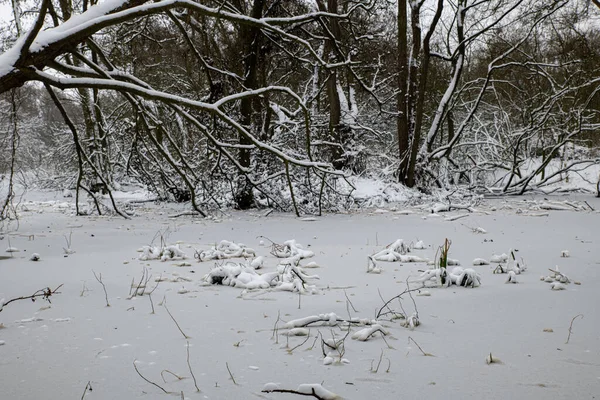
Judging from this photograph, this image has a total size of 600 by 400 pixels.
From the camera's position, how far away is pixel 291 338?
83.2 inches

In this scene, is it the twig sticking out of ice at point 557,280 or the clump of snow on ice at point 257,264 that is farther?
the clump of snow on ice at point 257,264

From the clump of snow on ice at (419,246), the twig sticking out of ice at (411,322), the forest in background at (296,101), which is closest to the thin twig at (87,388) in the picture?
the twig sticking out of ice at (411,322)

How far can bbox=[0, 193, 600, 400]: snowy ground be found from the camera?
1.61 m

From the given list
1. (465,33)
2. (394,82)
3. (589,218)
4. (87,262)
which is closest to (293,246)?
(87,262)

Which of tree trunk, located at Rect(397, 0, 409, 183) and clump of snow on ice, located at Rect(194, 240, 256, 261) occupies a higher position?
tree trunk, located at Rect(397, 0, 409, 183)

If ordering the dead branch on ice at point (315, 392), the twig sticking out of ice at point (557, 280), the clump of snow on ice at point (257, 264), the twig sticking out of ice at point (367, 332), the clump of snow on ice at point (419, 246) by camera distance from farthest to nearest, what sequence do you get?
the clump of snow on ice at point (419, 246) → the clump of snow on ice at point (257, 264) → the twig sticking out of ice at point (557, 280) → the twig sticking out of ice at point (367, 332) → the dead branch on ice at point (315, 392)

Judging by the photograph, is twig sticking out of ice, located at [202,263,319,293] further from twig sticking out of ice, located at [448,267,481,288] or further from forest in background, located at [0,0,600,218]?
forest in background, located at [0,0,600,218]

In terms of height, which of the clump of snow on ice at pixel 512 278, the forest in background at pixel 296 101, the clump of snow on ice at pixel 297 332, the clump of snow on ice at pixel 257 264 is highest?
the forest in background at pixel 296 101

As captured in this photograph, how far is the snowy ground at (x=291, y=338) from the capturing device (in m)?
1.61

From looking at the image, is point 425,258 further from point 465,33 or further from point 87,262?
point 465,33

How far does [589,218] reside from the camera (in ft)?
23.5

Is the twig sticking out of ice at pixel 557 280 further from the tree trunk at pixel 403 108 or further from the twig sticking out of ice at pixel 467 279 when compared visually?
the tree trunk at pixel 403 108

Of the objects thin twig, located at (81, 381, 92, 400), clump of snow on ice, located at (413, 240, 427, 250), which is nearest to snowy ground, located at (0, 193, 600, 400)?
thin twig, located at (81, 381, 92, 400)

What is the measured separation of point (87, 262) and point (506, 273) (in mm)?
3542
